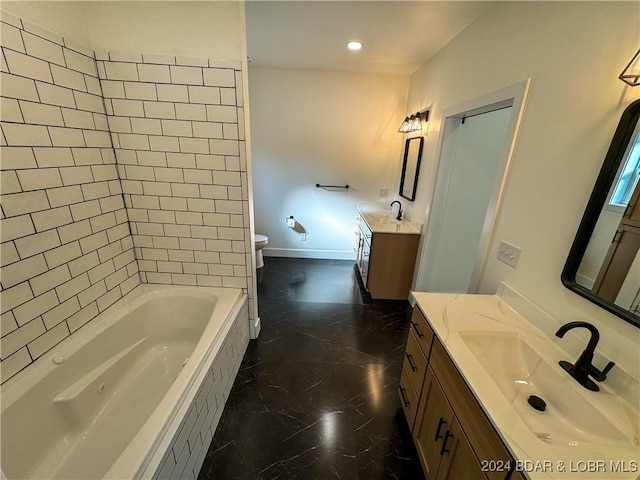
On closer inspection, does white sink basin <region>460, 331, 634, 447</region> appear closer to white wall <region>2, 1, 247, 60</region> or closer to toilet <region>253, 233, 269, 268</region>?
white wall <region>2, 1, 247, 60</region>

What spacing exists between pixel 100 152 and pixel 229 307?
130cm

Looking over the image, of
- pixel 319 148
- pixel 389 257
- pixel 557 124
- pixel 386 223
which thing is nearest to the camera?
pixel 557 124

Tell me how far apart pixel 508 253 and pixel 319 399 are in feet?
4.97

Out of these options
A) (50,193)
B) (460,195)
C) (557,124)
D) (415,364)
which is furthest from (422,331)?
(50,193)

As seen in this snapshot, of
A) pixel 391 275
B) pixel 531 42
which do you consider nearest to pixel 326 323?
pixel 391 275

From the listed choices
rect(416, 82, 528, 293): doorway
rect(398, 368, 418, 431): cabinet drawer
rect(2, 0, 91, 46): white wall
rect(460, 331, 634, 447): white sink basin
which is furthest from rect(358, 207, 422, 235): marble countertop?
rect(2, 0, 91, 46): white wall

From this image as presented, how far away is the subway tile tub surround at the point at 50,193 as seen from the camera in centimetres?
116

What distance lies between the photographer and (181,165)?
1803 mm

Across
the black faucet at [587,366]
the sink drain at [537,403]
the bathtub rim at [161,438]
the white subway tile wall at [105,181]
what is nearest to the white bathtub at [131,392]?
the bathtub rim at [161,438]

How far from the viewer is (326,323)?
2549 millimetres

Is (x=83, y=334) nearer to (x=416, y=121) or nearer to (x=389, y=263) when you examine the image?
(x=389, y=263)

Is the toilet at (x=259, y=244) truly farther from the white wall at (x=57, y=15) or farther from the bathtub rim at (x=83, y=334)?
the white wall at (x=57, y=15)

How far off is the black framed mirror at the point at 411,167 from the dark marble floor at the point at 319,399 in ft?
4.44

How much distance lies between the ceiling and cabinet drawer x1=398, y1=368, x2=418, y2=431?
8.02ft
